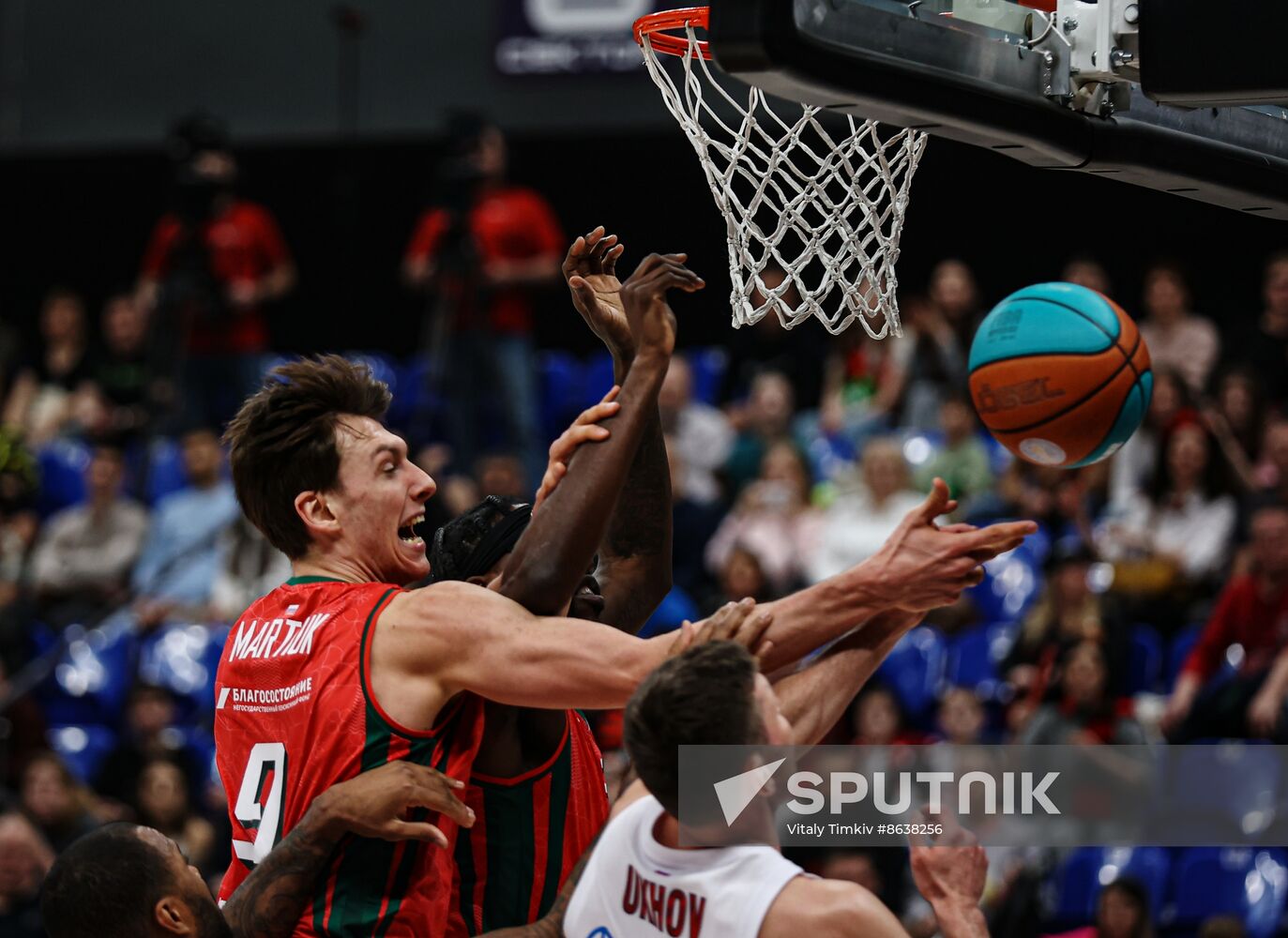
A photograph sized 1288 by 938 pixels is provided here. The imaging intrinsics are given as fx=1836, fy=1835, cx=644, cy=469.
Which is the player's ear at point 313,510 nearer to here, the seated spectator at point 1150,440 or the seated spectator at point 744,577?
the seated spectator at point 744,577

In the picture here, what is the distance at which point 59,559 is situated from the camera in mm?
10281

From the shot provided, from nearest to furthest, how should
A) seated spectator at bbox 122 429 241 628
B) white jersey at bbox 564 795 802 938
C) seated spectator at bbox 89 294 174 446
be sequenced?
white jersey at bbox 564 795 802 938 → seated spectator at bbox 122 429 241 628 → seated spectator at bbox 89 294 174 446

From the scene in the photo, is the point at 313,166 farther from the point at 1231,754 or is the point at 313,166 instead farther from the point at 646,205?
the point at 1231,754

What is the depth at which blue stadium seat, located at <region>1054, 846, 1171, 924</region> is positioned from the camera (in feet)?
22.5

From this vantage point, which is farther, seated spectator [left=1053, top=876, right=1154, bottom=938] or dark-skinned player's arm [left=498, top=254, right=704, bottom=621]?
seated spectator [left=1053, top=876, right=1154, bottom=938]

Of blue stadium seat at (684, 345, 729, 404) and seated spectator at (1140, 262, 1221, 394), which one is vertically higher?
seated spectator at (1140, 262, 1221, 394)

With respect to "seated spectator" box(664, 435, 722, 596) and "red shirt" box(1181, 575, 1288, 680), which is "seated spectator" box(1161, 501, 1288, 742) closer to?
"red shirt" box(1181, 575, 1288, 680)

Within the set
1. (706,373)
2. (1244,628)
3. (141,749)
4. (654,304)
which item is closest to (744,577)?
(1244,628)

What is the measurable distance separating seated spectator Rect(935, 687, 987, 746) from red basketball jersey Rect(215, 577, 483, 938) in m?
4.17

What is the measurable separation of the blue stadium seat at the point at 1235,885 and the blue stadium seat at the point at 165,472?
21.2ft

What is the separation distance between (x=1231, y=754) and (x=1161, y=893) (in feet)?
2.00

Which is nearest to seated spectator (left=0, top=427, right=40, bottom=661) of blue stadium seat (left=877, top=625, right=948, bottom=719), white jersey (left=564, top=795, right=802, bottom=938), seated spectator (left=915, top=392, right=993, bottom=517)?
blue stadium seat (left=877, top=625, right=948, bottom=719)

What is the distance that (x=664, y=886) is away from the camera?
2.94 m

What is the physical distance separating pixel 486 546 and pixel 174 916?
36.9 inches
